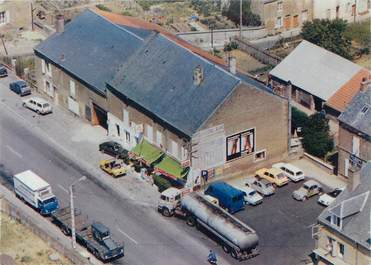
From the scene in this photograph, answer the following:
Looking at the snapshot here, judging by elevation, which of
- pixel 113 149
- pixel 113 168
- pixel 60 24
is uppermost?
pixel 60 24

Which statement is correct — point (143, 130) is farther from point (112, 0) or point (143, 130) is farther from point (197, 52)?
point (112, 0)

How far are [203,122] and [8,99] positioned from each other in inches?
1149

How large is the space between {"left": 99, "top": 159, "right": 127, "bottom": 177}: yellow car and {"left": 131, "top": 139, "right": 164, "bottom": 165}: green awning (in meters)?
2.15

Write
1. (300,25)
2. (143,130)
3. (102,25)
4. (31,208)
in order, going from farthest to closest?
(300,25), (102,25), (143,130), (31,208)

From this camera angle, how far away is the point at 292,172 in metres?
96.4

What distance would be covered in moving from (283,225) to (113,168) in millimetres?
18061

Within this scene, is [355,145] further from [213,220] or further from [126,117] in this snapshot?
[126,117]

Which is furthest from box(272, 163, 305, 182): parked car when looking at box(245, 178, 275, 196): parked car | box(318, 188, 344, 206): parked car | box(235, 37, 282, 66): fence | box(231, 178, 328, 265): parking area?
box(235, 37, 282, 66): fence

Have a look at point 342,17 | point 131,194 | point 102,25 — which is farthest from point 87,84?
point 342,17

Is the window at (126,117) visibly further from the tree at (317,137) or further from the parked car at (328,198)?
the parked car at (328,198)

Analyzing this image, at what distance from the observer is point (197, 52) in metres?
104

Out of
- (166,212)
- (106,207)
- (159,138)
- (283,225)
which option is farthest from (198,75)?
(283,225)

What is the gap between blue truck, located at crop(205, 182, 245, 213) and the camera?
9000 cm

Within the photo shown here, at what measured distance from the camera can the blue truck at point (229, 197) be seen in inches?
3543
